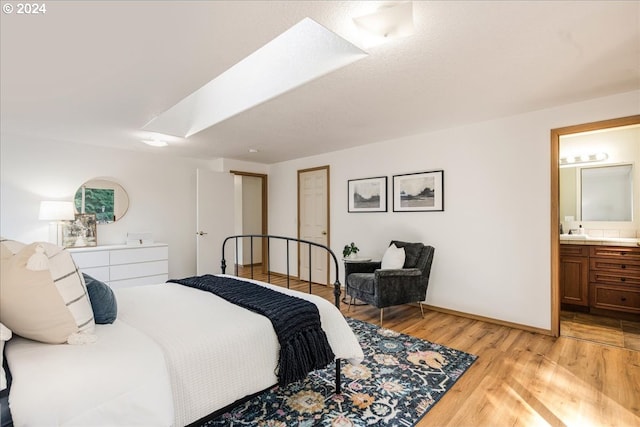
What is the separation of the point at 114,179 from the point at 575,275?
628cm

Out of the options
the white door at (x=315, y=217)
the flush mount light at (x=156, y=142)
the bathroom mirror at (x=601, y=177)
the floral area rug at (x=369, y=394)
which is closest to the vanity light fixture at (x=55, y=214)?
the flush mount light at (x=156, y=142)

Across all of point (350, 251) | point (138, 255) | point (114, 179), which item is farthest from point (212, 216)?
point (350, 251)

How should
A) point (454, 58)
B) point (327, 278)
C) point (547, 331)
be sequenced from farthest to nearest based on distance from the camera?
point (327, 278), point (547, 331), point (454, 58)

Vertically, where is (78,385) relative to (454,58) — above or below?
below

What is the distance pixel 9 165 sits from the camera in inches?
148

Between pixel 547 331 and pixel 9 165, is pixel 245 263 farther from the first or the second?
pixel 547 331

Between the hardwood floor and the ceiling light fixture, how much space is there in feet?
7.21

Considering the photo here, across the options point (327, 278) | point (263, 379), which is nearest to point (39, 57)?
point (263, 379)

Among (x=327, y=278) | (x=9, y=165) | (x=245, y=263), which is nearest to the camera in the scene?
(x=9, y=165)

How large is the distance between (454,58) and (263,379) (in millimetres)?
2258

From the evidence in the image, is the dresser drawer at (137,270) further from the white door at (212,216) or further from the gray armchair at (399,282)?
the gray armchair at (399,282)

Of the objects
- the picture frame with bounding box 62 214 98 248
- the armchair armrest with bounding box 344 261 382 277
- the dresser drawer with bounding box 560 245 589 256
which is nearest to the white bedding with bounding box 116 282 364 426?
the armchair armrest with bounding box 344 261 382 277

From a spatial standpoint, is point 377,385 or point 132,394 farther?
point 377,385

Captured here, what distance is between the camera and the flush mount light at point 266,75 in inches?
84.7
